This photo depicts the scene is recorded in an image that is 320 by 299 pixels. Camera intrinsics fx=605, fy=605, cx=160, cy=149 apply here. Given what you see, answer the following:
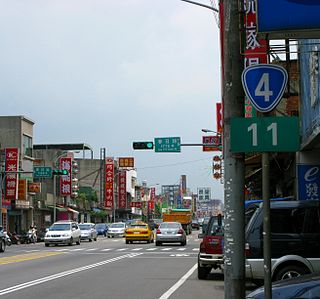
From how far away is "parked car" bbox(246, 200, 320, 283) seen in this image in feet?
39.0

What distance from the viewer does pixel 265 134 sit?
5945mm

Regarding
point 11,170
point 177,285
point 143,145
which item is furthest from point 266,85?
point 11,170

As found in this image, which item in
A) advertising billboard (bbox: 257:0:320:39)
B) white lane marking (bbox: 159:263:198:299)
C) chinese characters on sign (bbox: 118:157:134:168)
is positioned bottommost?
white lane marking (bbox: 159:263:198:299)

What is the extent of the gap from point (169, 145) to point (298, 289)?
107 ft

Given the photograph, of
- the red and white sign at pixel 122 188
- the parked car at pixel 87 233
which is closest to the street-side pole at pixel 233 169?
the parked car at pixel 87 233

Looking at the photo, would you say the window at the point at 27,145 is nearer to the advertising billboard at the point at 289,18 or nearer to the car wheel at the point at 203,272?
the car wheel at the point at 203,272

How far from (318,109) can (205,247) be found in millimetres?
4709

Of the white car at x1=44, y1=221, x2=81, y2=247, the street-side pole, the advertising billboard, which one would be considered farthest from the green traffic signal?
the street-side pole

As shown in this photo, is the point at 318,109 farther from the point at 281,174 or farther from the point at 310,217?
the point at 281,174

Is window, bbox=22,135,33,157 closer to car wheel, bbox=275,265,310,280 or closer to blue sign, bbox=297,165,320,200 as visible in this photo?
blue sign, bbox=297,165,320,200

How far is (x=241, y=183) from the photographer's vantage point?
7.14 metres

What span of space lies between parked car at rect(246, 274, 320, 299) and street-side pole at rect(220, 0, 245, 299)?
39.6 inches

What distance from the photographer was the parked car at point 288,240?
11.9 m

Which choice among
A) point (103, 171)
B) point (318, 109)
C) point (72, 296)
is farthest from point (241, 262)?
point (103, 171)
